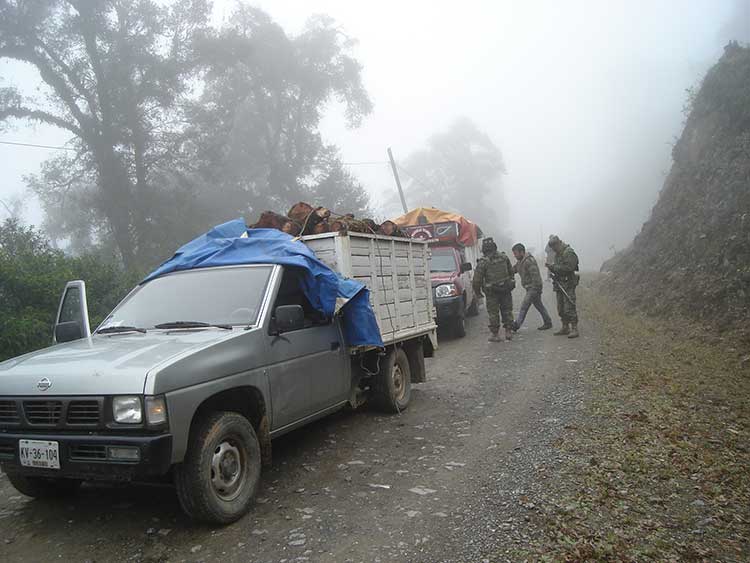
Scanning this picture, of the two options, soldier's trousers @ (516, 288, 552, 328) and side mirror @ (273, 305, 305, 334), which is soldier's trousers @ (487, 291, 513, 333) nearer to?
soldier's trousers @ (516, 288, 552, 328)

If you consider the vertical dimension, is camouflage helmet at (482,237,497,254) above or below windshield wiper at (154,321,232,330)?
above

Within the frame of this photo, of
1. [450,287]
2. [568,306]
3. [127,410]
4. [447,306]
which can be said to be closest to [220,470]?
[127,410]

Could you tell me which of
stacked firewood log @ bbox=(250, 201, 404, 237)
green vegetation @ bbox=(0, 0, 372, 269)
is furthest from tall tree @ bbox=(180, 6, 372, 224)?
stacked firewood log @ bbox=(250, 201, 404, 237)

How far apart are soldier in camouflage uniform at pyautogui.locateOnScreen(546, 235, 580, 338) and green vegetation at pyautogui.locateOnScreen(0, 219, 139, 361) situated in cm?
887

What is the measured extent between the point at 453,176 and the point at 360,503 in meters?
65.7

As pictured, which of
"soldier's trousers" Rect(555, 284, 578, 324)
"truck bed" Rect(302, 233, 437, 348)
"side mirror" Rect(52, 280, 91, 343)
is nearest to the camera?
"side mirror" Rect(52, 280, 91, 343)

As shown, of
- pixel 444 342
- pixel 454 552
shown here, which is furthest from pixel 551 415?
pixel 444 342

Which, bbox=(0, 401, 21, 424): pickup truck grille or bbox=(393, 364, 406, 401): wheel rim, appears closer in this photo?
bbox=(0, 401, 21, 424): pickup truck grille

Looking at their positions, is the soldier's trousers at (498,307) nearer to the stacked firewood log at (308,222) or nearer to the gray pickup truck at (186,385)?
the stacked firewood log at (308,222)

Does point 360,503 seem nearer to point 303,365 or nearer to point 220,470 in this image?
point 220,470

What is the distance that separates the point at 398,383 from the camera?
6750 mm

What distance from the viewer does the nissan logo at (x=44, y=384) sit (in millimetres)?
3537

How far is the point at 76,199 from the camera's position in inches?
941

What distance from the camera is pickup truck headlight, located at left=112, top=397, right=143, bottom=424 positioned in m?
3.32
